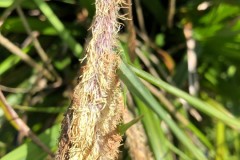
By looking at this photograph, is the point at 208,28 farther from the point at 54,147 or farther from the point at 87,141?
the point at 87,141

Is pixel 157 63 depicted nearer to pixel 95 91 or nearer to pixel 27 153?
pixel 27 153

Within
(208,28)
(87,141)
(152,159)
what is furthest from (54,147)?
(208,28)

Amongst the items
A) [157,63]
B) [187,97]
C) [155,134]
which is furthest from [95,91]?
[157,63]

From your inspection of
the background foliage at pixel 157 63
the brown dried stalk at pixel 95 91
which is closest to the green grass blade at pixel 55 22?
the background foliage at pixel 157 63

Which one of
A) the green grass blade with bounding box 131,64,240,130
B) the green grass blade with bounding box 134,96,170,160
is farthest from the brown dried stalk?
the green grass blade with bounding box 134,96,170,160

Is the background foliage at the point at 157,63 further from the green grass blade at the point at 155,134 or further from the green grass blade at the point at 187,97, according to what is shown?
the green grass blade at the point at 187,97

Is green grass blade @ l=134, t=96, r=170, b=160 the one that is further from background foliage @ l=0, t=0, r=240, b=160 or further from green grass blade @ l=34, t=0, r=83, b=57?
green grass blade @ l=34, t=0, r=83, b=57

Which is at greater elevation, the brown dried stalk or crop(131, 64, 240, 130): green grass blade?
the brown dried stalk
